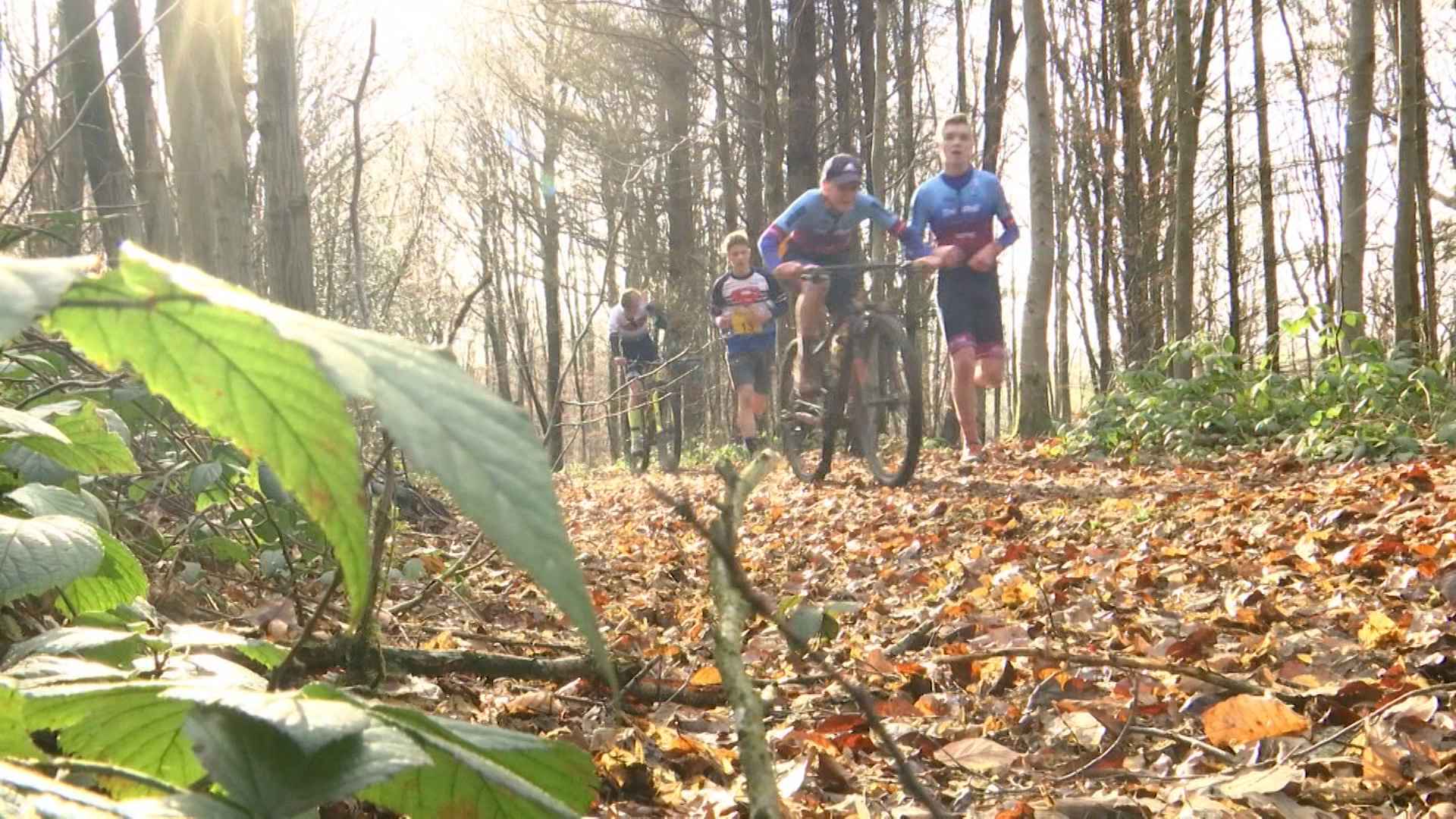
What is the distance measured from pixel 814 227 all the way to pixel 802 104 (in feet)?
19.7

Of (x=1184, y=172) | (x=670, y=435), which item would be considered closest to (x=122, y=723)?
(x=1184, y=172)

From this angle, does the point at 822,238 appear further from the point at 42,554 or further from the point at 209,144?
the point at 42,554

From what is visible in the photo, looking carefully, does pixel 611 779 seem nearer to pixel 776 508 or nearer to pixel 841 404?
pixel 776 508

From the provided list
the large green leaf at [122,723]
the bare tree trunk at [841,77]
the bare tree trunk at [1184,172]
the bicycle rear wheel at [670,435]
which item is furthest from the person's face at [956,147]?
the bare tree trunk at [841,77]

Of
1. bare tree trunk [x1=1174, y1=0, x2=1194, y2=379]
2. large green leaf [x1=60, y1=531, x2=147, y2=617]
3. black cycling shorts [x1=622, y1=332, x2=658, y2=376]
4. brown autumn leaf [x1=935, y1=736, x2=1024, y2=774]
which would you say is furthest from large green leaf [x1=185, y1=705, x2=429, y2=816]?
black cycling shorts [x1=622, y1=332, x2=658, y2=376]

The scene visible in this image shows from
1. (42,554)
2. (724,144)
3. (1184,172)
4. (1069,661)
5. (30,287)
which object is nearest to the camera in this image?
(30,287)

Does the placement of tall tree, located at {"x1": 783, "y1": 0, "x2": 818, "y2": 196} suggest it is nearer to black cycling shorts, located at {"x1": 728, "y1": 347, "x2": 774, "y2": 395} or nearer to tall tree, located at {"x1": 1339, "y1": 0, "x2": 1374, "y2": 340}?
black cycling shorts, located at {"x1": 728, "y1": 347, "x2": 774, "y2": 395}

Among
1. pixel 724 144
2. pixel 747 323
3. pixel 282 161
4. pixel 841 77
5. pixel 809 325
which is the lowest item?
pixel 809 325

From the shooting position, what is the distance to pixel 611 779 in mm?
1550

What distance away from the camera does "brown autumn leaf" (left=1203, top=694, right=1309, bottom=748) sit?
1674 mm

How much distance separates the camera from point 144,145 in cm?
628

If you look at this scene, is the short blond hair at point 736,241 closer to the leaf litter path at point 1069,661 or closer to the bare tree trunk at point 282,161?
the bare tree trunk at point 282,161

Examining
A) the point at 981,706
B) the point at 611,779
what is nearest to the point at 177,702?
the point at 611,779

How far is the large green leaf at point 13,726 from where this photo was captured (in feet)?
1.94
